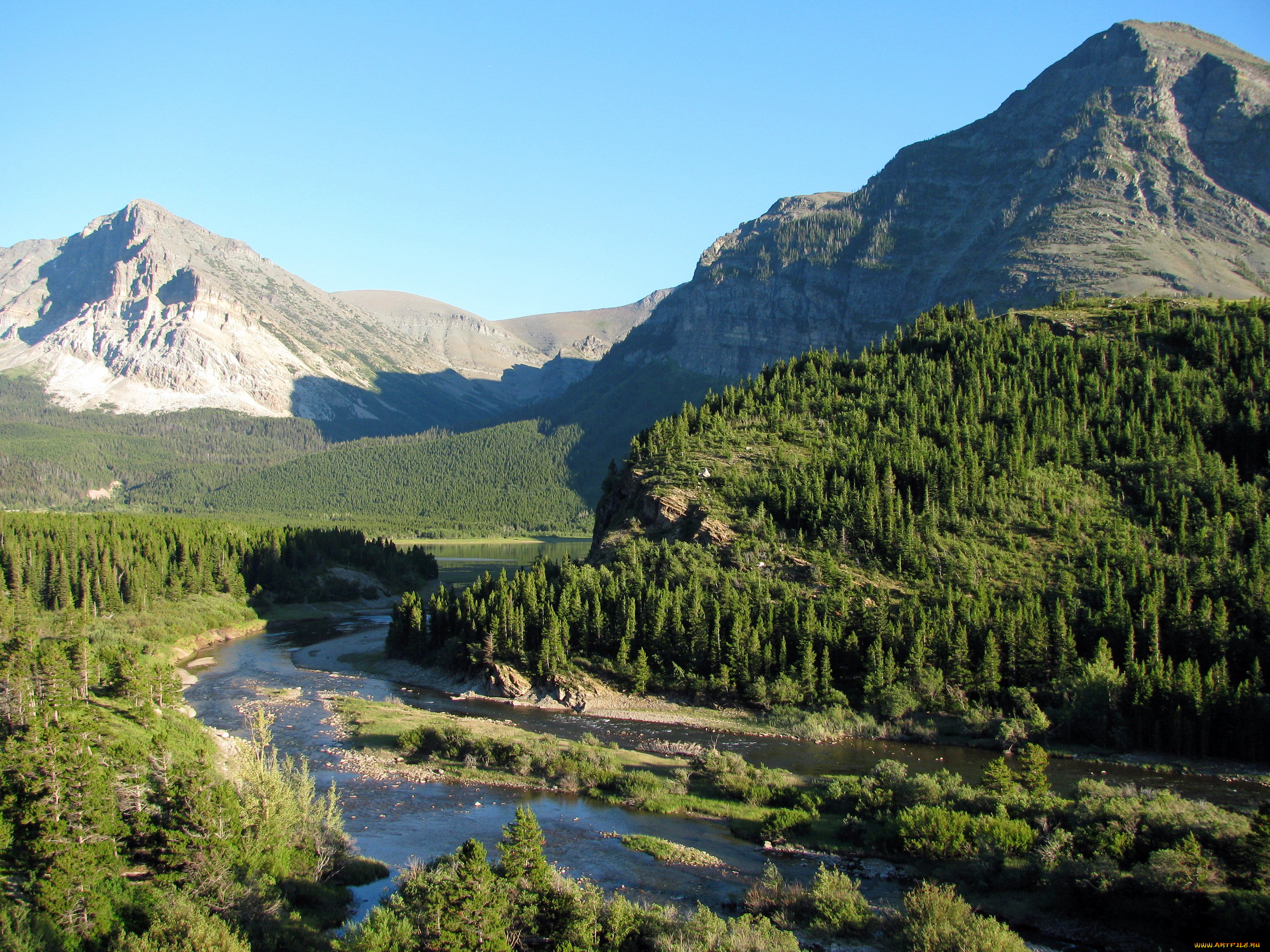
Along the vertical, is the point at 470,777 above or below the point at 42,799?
below

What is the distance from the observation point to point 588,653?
281 ft

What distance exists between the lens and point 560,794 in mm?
54500

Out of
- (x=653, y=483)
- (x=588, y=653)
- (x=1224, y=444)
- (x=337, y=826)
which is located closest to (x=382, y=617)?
(x=653, y=483)

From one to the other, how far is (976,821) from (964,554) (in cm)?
5178

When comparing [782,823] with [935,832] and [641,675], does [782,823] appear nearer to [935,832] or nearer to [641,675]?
[935,832]

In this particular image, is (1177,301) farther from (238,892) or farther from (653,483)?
(238,892)

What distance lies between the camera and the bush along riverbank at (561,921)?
27.8 m

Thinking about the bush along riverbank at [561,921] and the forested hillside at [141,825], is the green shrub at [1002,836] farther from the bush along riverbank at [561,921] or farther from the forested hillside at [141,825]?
the forested hillside at [141,825]

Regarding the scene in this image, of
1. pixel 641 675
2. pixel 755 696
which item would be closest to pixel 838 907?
pixel 755 696

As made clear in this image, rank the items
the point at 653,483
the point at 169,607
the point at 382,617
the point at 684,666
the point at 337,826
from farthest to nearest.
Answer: the point at 382,617, the point at 169,607, the point at 653,483, the point at 684,666, the point at 337,826

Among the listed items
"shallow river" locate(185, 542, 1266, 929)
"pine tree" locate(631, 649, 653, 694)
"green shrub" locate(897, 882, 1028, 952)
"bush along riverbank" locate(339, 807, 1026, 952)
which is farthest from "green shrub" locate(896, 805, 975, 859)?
"pine tree" locate(631, 649, 653, 694)

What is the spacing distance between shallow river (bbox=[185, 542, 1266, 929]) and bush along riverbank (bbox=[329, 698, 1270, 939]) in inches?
94.2

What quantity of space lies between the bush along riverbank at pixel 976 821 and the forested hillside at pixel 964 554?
43.8 feet

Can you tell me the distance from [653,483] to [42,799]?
82.0m
